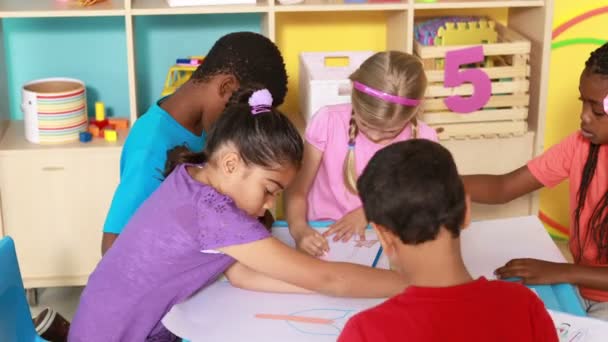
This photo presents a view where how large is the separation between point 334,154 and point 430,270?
105 centimetres

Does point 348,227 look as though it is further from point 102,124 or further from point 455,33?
point 102,124

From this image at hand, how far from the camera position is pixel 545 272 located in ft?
5.84

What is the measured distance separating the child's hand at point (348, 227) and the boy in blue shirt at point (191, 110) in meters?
0.33

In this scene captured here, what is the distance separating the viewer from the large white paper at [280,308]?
159 cm

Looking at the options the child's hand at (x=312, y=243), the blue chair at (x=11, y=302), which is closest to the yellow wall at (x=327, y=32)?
the child's hand at (x=312, y=243)

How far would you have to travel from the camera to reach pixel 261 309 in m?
1.68

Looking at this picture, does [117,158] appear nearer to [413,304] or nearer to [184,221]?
[184,221]

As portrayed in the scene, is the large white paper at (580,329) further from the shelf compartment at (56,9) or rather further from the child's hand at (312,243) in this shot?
the shelf compartment at (56,9)

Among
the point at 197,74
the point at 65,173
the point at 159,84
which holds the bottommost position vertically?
the point at 65,173

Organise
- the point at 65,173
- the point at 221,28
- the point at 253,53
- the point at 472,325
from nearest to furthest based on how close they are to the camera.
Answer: the point at 472,325
the point at 253,53
the point at 65,173
the point at 221,28

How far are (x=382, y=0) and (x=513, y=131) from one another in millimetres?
633

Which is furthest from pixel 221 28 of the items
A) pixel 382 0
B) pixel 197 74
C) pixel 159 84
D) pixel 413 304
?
pixel 413 304

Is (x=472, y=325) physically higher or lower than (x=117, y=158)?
higher

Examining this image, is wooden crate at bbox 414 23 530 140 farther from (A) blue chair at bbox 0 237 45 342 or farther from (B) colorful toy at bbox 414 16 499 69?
(A) blue chair at bbox 0 237 45 342
